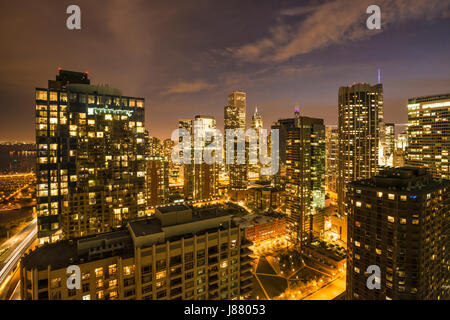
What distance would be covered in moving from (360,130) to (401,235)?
6915cm

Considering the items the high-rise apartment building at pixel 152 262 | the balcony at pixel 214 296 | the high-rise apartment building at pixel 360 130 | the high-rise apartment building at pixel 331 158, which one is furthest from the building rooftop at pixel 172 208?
the high-rise apartment building at pixel 331 158

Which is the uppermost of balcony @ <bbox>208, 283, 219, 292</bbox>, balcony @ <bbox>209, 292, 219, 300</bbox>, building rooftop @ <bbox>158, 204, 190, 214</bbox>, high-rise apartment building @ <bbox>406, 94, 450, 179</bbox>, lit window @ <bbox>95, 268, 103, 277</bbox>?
high-rise apartment building @ <bbox>406, 94, 450, 179</bbox>

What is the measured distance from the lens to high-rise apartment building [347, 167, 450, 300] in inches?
1148

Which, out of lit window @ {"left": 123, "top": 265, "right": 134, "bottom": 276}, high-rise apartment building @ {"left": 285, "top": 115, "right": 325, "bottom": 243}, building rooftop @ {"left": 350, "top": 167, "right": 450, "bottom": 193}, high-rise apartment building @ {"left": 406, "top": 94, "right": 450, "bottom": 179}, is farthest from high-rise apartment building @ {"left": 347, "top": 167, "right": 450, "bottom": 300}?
high-rise apartment building @ {"left": 406, "top": 94, "right": 450, "bottom": 179}

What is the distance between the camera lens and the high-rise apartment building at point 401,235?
29.2m

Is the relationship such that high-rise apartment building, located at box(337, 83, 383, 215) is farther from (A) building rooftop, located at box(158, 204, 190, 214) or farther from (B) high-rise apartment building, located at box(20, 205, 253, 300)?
(A) building rooftop, located at box(158, 204, 190, 214)

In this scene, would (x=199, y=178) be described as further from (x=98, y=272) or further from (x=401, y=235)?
(x=401, y=235)

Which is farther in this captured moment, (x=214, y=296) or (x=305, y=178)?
(x=305, y=178)

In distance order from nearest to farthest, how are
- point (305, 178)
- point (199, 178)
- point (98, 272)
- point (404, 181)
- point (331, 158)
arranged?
point (98, 272) → point (404, 181) → point (305, 178) → point (199, 178) → point (331, 158)

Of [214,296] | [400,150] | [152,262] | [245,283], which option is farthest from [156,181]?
[400,150]

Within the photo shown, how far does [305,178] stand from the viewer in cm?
7881

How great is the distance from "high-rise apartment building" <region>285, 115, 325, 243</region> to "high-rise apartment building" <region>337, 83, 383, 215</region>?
49.0ft

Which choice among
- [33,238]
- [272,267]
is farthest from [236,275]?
[33,238]
